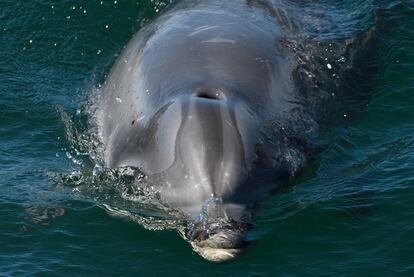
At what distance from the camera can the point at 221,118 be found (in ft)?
43.0

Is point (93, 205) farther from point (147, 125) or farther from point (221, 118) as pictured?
point (221, 118)

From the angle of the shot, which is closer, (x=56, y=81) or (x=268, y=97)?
(x=268, y=97)

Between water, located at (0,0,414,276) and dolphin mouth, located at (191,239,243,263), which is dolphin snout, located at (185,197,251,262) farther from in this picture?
water, located at (0,0,414,276)

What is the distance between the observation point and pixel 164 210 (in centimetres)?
1351

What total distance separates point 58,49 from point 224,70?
821cm

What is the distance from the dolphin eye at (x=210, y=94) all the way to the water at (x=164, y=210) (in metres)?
1.72

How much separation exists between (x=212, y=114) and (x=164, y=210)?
1602 millimetres

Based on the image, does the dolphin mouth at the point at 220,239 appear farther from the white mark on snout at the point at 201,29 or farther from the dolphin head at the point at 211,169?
the white mark on snout at the point at 201,29

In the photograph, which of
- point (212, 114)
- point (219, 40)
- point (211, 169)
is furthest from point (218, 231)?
point (219, 40)

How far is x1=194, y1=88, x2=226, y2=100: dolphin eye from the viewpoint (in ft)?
45.1

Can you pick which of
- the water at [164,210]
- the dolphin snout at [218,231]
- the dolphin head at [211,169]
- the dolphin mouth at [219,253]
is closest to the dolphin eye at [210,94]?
the dolphin head at [211,169]

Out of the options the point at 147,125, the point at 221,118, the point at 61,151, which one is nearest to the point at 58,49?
the point at 61,151

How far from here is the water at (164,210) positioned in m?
13.2

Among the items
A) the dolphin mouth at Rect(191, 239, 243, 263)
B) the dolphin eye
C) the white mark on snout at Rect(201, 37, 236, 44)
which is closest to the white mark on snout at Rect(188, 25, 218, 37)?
the white mark on snout at Rect(201, 37, 236, 44)
